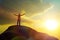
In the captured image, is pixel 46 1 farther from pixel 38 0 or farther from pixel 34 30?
pixel 34 30

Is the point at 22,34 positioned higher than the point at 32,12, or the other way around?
the point at 32,12

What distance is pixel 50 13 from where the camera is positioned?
3098 mm

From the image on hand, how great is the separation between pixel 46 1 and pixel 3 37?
31.8 inches

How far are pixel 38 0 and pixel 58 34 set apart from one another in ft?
1.87

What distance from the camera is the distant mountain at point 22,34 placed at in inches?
116

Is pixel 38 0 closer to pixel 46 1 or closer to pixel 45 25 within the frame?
pixel 46 1

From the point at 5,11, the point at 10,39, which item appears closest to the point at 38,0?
the point at 5,11

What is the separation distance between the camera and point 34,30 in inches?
118

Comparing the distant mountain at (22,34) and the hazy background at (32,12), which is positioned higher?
the hazy background at (32,12)

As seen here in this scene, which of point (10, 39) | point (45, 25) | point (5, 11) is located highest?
point (5, 11)

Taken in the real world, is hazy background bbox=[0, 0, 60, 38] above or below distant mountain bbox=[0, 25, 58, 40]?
above

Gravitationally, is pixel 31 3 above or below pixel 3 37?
above

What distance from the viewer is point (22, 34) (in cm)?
298

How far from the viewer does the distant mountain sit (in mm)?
2953
